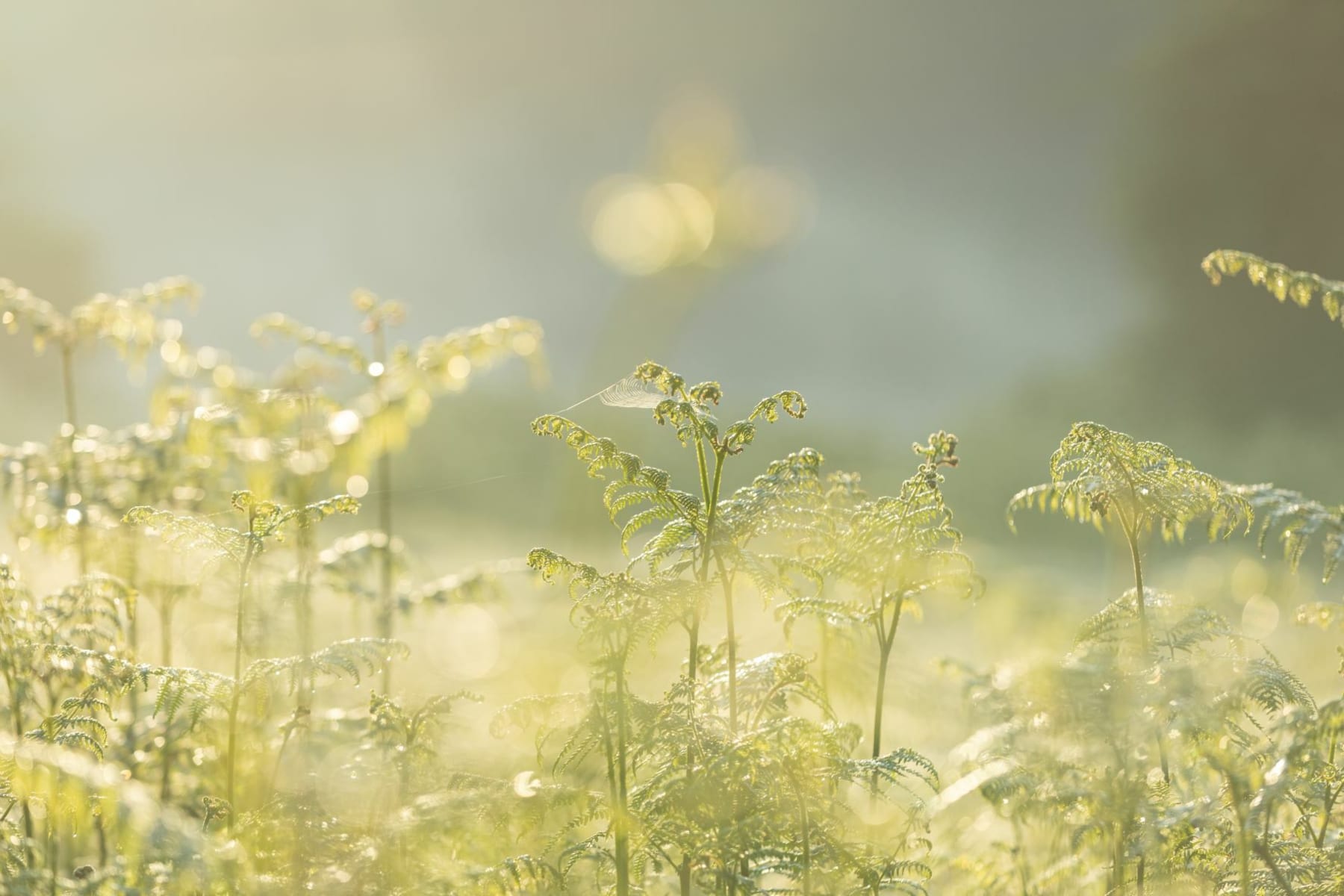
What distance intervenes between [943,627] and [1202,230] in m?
4.99

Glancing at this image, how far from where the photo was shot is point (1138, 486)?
189cm

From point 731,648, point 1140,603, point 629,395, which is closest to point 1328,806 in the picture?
point 1140,603

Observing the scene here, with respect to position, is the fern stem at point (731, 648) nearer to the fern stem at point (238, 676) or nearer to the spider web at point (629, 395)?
the spider web at point (629, 395)

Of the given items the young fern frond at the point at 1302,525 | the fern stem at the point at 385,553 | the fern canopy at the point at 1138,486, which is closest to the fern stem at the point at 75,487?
the fern stem at the point at 385,553

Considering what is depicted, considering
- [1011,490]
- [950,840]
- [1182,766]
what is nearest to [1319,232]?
[1011,490]

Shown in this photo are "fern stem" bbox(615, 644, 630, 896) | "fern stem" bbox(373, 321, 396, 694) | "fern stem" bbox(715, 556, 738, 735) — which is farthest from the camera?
"fern stem" bbox(373, 321, 396, 694)

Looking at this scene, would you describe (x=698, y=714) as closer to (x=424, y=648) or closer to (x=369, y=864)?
(x=369, y=864)

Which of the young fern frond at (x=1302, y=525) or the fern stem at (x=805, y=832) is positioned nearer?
the fern stem at (x=805, y=832)

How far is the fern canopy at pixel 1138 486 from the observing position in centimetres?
186

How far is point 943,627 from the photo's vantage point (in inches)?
282

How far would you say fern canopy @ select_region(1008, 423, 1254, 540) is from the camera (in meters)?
1.86

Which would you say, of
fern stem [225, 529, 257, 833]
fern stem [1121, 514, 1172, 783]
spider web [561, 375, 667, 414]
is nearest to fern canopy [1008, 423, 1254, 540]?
fern stem [1121, 514, 1172, 783]

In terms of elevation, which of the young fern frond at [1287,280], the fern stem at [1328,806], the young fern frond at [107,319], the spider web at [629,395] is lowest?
the fern stem at [1328,806]

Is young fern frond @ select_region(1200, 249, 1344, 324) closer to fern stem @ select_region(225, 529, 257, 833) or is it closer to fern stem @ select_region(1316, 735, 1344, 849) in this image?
fern stem @ select_region(1316, 735, 1344, 849)
